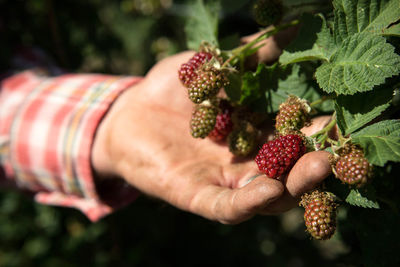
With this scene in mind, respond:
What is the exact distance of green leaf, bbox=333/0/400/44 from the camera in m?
0.87

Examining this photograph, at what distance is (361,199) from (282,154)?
0.20 metres

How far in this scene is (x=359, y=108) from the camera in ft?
2.84

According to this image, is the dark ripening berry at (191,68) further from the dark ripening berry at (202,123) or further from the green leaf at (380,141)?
the green leaf at (380,141)

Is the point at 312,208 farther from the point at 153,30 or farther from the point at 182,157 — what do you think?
the point at 153,30

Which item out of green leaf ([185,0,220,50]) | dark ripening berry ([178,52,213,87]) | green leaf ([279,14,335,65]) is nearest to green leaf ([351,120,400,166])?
green leaf ([279,14,335,65])

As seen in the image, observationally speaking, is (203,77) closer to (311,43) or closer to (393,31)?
(311,43)

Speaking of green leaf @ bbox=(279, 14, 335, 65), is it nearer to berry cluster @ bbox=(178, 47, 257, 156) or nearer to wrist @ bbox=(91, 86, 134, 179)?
berry cluster @ bbox=(178, 47, 257, 156)

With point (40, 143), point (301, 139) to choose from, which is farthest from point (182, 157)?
point (40, 143)

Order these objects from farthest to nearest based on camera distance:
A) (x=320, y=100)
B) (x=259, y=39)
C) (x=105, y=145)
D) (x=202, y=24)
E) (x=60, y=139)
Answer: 1. (x=60, y=139)
2. (x=105, y=145)
3. (x=202, y=24)
4. (x=259, y=39)
5. (x=320, y=100)

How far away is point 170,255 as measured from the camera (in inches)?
95.1

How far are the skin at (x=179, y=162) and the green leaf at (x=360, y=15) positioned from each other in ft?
0.82

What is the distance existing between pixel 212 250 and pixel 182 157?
4.19 ft

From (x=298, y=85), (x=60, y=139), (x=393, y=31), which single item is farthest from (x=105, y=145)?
(x=393, y=31)

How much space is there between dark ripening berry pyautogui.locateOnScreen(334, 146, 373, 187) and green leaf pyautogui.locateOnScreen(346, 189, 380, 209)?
0.06 meters
